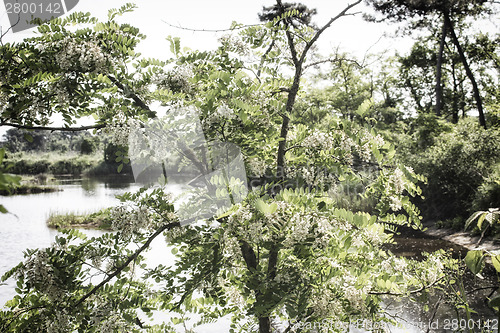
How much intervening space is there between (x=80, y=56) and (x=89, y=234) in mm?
10657

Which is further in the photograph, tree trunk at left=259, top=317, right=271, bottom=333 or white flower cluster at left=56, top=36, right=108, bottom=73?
tree trunk at left=259, top=317, right=271, bottom=333

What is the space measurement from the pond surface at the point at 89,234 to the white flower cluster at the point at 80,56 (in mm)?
688

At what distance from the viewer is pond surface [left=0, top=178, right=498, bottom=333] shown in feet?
15.1

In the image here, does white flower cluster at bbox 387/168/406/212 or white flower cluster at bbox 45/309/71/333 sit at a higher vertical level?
white flower cluster at bbox 387/168/406/212

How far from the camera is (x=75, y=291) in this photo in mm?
2002

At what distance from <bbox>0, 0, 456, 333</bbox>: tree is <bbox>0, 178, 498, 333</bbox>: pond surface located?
0.91 ft

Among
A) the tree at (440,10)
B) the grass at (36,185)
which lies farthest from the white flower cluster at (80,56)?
the grass at (36,185)

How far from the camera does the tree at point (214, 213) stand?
5.76 feet

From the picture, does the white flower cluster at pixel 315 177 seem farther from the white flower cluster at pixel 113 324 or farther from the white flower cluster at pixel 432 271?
the white flower cluster at pixel 113 324

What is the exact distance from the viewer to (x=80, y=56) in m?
1.93

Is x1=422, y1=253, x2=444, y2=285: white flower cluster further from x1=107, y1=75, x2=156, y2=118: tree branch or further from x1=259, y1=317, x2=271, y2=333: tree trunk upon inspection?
x1=107, y1=75, x2=156, y2=118: tree branch

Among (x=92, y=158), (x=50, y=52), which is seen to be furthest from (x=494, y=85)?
(x=92, y=158)

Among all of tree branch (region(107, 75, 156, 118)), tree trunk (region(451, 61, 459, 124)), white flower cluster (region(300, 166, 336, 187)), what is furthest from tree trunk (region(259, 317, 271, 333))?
tree trunk (region(451, 61, 459, 124))

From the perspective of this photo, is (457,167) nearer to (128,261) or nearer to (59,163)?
(128,261)
